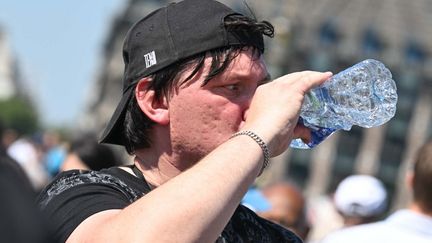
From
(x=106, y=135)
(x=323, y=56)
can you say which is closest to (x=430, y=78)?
(x=323, y=56)

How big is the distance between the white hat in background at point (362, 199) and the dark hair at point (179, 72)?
404cm

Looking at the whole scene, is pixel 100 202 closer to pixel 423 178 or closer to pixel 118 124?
pixel 118 124

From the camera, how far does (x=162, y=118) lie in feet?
8.10

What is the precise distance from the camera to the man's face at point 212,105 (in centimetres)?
238

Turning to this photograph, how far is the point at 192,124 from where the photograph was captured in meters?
2.40

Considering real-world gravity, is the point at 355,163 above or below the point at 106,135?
below

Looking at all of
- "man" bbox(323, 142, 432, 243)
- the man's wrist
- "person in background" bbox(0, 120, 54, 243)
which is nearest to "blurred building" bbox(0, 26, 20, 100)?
"man" bbox(323, 142, 432, 243)

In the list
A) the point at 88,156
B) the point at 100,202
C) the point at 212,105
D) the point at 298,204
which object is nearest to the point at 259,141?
the point at 212,105

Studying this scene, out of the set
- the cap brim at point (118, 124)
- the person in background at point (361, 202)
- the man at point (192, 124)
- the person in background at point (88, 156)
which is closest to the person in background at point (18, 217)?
the man at point (192, 124)

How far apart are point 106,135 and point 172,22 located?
1.11 feet

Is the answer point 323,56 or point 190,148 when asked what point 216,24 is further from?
point 323,56

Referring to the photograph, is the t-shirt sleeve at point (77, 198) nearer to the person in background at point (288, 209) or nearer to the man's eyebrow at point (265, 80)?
the man's eyebrow at point (265, 80)

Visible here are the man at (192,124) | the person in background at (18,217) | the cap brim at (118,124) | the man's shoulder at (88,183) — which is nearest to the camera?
the person in background at (18,217)

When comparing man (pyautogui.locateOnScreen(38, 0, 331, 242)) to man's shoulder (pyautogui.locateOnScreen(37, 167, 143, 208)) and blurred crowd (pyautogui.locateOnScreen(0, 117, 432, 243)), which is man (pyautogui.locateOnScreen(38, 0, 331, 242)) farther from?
blurred crowd (pyautogui.locateOnScreen(0, 117, 432, 243))
